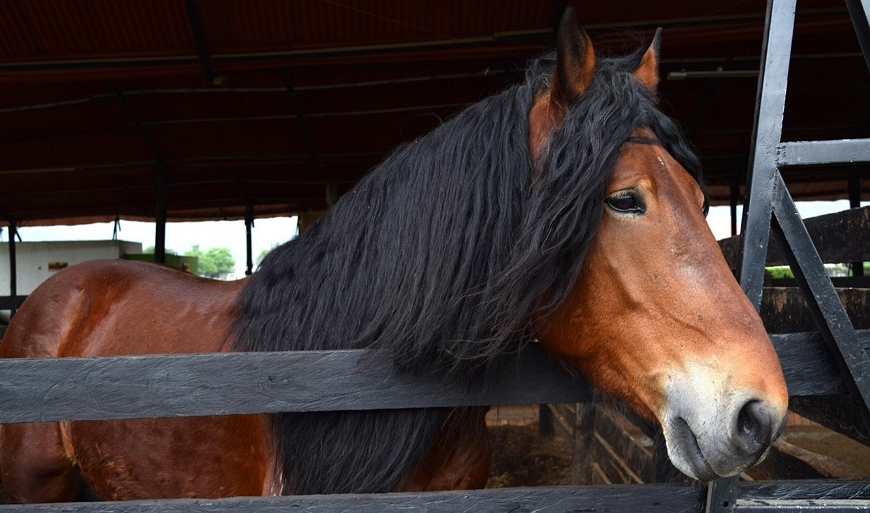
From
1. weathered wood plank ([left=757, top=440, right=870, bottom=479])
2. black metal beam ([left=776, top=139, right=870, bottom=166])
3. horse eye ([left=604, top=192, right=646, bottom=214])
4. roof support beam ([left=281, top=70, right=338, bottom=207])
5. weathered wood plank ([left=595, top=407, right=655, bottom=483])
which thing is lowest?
weathered wood plank ([left=595, top=407, right=655, bottom=483])

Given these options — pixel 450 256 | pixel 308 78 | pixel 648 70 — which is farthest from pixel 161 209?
pixel 648 70

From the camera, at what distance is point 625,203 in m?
1.38

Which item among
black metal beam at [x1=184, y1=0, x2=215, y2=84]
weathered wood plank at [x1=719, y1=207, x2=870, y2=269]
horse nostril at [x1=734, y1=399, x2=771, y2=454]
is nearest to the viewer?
horse nostril at [x1=734, y1=399, x2=771, y2=454]

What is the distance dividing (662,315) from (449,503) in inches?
28.4

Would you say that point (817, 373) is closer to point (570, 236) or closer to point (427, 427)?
point (570, 236)

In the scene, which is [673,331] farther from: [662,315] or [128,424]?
[128,424]

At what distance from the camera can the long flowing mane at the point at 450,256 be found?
4.52 feet

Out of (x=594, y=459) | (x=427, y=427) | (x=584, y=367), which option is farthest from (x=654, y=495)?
(x=594, y=459)

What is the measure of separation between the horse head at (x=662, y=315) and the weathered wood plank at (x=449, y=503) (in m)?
0.26

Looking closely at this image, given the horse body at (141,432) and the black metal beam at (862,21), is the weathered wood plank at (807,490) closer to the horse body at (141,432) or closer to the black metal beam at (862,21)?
the horse body at (141,432)

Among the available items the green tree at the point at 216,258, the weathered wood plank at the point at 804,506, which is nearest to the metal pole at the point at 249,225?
the weathered wood plank at the point at 804,506

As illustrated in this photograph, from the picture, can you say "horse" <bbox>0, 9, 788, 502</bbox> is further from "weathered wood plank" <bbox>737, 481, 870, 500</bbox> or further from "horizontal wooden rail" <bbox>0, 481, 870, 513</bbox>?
"weathered wood plank" <bbox>737, 481, 870, 500</bbox>

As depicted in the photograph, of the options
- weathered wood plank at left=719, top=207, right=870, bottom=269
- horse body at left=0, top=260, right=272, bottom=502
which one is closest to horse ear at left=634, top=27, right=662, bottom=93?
weathered wood plank at left=719, top=207, right=870, bottom=269

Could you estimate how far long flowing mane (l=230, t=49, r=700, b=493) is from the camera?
54.2 inches
